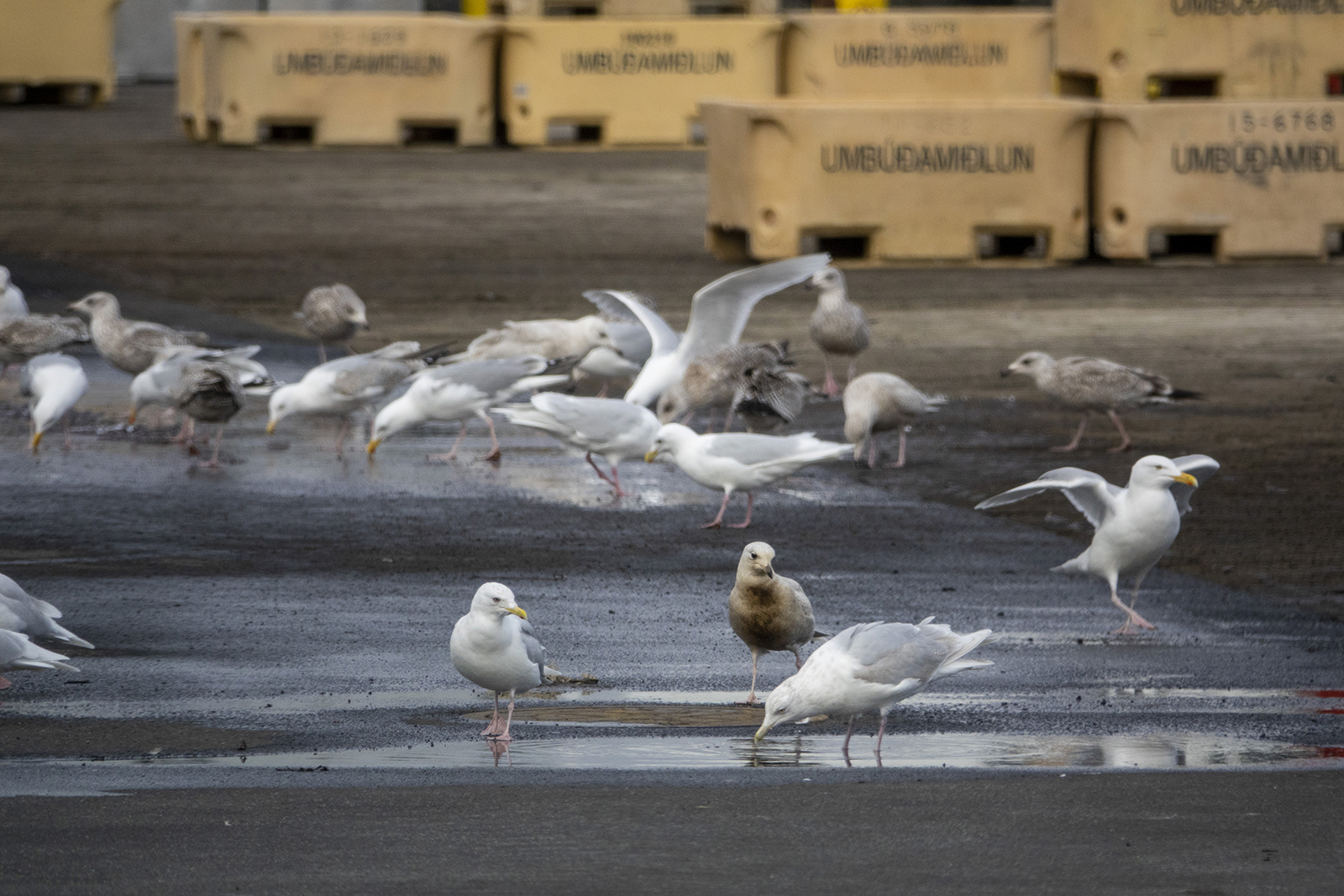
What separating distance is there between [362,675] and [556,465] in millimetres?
4229

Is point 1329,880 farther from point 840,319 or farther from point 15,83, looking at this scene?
point 15,83

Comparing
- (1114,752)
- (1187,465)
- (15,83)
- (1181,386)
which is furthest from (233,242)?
(15,83)

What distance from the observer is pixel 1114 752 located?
591cm

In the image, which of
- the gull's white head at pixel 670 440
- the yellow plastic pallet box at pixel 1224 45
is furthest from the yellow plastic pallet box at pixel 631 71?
the gull's white head at pixel 670 440

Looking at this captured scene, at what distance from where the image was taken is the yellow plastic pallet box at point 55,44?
1353 inches

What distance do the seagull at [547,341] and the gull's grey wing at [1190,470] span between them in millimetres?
4548

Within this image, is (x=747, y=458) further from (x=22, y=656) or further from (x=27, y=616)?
(x=22, y=656)

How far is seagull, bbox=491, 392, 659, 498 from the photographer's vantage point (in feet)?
32.3

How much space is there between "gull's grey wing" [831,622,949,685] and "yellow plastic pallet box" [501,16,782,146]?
23.6 meters

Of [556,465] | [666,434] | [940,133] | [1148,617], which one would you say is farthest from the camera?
[940,133]

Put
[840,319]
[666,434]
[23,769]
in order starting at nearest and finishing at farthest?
[23,769]
[666,434]
[840,319]

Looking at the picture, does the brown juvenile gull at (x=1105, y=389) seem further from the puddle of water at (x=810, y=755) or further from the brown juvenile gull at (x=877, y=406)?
the puddle of water at (x=810, y=755)

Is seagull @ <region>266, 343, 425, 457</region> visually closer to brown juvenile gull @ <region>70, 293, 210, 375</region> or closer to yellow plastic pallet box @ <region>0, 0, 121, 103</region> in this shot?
brown juvenile gull @ <region>70, 293, 210, 375</region>

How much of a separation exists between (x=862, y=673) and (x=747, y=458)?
3195 mm
